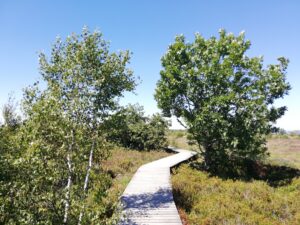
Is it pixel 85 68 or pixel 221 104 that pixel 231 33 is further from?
pixel 85 68

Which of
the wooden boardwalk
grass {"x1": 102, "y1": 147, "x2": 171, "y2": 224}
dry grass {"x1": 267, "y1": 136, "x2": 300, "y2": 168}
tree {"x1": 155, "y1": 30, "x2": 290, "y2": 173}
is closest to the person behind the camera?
the wooden boardwalk

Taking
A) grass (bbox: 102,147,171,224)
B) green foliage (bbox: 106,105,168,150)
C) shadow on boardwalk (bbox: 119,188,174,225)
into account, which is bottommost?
shadow on boardwalk (bbox: 119,188,174,225)

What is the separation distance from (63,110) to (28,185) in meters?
3.79

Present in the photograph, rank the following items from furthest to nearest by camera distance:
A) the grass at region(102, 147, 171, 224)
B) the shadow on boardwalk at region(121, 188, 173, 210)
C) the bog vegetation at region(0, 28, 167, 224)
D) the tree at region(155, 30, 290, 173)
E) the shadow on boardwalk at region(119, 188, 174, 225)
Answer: the tree at region(155, 30, 290, 173), the grass at region(102, 147, 171, 224), the shadow on boardwalk at region(121, 188, 173, 210), the shadow on boardwalk at region(119, 188, 174, 225), the bog vegetation at region(0, 28, 167, 224)

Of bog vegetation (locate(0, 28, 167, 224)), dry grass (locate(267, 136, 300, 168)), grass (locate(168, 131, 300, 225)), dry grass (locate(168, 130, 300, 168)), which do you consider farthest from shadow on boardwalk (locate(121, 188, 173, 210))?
dry grass (locate(267, 136, 300, 168))

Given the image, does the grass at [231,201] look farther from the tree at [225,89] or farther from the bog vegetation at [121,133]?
the tree at [225,89]

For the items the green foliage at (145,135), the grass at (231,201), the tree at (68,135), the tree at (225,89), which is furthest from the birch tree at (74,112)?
the green foliage at (145,135)

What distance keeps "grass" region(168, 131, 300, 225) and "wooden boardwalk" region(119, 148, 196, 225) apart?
829 mm

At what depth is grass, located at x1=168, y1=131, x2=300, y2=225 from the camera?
1448cm

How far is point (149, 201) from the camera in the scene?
47.6 feet

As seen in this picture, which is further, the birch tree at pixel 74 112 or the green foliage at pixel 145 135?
the green foliage at pixel 145 135

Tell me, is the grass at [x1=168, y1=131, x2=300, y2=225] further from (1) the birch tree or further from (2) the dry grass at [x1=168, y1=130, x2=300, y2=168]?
(2) the dry grass at [x1=168, y1=130, x2=300, y2=168]

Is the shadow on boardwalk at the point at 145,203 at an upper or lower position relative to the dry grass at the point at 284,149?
lower

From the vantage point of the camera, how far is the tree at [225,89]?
22641mm
